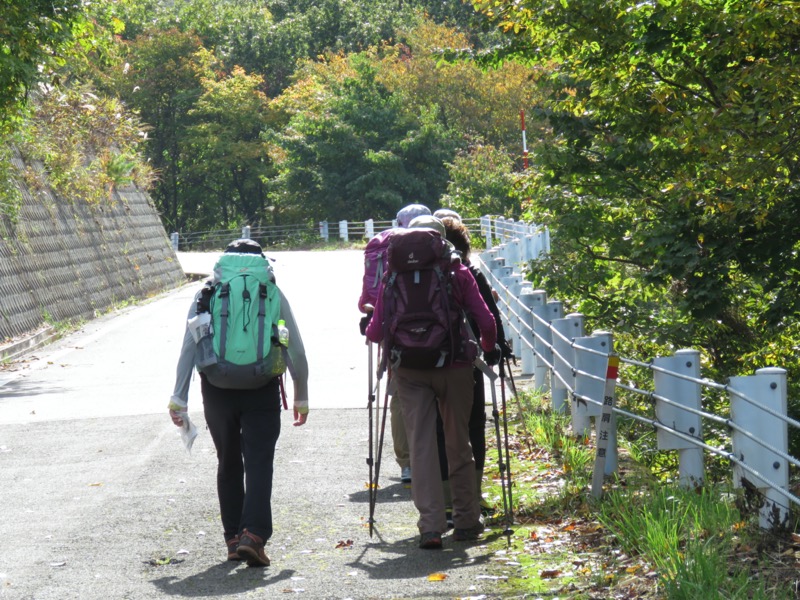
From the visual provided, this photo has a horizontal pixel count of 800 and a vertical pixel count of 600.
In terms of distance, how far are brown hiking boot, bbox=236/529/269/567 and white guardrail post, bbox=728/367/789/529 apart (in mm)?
2546

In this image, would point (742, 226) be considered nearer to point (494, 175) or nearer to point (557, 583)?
point (557, 583)

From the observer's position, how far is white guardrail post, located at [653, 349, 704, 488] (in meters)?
6.90

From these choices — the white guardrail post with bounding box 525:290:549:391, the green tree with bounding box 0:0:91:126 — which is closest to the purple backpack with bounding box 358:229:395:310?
the white guardrail post with bounding box 525:290:549:391

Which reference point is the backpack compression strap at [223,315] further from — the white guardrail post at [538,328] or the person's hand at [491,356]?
the white guardrail post at [538,328]

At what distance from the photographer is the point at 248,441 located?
22.2ft

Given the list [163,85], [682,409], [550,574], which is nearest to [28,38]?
[682,409]

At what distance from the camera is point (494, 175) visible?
44656 mm

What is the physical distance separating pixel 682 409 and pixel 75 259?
751 inches

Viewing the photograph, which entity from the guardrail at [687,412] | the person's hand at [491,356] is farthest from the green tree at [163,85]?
the person's hand at [491,356]

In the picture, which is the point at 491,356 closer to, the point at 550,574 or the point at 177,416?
the point at 550,574

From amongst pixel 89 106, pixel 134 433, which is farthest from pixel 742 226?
pixel 89 106

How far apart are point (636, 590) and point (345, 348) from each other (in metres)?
12.1

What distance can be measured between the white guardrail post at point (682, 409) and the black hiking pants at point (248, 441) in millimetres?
2201

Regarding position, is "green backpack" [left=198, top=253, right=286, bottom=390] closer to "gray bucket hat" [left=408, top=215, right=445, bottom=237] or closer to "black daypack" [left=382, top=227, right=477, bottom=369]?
"black daypack" [left=382, top=227, right=477, bottom=369]
